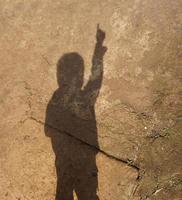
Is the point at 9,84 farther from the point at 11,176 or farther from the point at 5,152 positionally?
the point at 11,176

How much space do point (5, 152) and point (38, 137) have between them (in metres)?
0.48

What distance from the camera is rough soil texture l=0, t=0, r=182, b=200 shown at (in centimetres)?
448

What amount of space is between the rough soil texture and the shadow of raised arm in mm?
72

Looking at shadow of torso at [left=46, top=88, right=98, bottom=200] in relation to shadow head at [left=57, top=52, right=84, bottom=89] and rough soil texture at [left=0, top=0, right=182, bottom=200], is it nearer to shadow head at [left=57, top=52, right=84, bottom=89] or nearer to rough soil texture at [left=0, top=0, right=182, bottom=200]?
rough soil texture at [left=0, top=0, right=182, bottom=200]

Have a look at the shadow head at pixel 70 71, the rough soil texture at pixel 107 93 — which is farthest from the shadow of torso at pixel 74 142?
the shadow head at pixel 70 71

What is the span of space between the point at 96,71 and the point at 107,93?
414 millimetres

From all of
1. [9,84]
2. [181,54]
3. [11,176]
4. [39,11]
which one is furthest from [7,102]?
[181,54]

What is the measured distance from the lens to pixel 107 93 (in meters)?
5.10

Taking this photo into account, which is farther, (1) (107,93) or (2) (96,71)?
(2) (96,71)

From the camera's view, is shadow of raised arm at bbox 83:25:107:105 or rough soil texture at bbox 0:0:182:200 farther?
shadow of raised arm at bbox 83:25:107:105

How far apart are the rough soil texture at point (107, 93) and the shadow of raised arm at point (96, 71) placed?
0.07 meters

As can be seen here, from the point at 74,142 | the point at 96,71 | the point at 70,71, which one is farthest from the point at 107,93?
the point at 74,142

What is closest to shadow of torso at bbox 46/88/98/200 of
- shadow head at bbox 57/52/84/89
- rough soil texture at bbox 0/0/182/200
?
rough soil texture at bbox 0/0/182/200

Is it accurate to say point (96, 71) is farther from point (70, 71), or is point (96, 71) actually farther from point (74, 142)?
point (74, 142)
